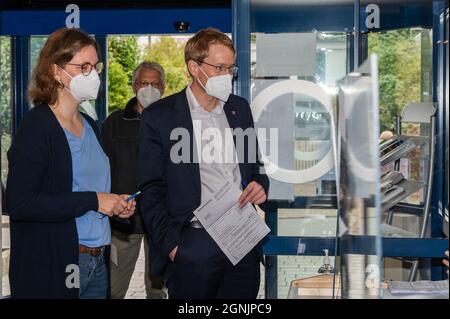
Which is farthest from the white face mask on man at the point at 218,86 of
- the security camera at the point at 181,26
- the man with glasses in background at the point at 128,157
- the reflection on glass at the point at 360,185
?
the security camera at the point at 181,26

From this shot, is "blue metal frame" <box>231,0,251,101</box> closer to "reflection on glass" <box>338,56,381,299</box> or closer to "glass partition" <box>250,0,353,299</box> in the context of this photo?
"glass partition" <box>250,0,353,299</box>

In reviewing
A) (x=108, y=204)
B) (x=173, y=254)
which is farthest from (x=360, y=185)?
(x=173, y=254)

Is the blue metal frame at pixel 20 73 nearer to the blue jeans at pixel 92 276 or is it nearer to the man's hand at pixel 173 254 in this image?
the man's hand at pixel 173 254

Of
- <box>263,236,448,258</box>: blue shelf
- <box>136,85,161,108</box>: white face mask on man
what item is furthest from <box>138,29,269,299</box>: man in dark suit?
<box>136,85,161,108</box>: white face mask on man

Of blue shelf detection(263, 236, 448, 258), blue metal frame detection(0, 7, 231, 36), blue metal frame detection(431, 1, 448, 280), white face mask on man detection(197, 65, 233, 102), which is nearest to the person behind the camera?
white face mask on man detection(197, 65, 233, 102)

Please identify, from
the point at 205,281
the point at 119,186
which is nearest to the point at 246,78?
the point at 119,186

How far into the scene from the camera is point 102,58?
6367 millimetres

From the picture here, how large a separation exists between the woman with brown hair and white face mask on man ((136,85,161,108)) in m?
2.10

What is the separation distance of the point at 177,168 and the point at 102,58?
10.6 ft

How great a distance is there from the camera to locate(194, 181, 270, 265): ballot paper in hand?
3.32m

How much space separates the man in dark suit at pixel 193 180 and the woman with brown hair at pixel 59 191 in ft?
0.91

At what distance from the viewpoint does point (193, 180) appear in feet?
10.9

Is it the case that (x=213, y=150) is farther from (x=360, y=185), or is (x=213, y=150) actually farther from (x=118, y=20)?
(x=118, y=20)

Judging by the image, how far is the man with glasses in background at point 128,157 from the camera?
5062 mm
